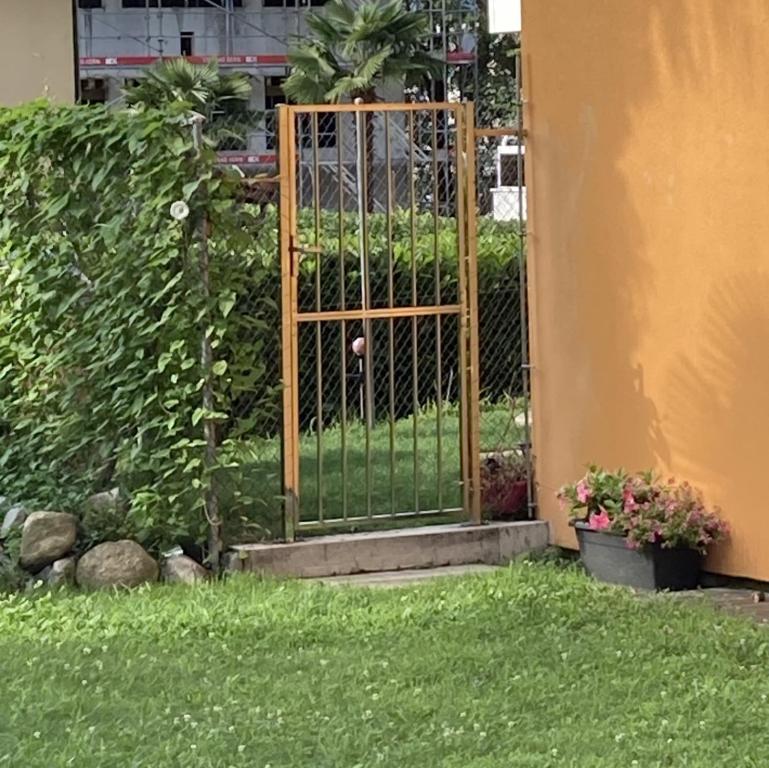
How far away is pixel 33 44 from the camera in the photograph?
17859mm

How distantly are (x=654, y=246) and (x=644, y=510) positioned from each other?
140 centimetres

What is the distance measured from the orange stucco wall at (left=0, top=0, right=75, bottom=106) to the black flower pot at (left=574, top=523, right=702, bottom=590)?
11294 millimetres

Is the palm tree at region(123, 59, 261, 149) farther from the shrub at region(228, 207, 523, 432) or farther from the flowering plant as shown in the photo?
the flowering plant

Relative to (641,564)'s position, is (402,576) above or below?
below

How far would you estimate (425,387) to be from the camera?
14797mm

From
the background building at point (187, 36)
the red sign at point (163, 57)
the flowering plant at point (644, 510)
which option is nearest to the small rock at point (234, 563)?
the flowering plant at point (644, 510)

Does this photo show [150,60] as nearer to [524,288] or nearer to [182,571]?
[524,288]

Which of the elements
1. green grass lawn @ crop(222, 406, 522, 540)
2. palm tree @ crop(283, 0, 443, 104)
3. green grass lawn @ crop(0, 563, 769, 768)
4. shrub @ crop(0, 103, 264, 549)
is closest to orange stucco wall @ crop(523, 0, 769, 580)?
green grass lawn @ crop(222, 406, 522, 540)

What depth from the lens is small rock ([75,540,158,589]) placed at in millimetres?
7891

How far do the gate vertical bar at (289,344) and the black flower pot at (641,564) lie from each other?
154 cm

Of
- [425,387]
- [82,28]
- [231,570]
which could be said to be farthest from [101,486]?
[82,28]

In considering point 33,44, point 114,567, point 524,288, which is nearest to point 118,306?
point 114,567

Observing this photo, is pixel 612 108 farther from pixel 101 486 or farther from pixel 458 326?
pixel 101 486

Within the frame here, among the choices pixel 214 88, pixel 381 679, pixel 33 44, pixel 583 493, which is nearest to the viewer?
pixel 381 679
